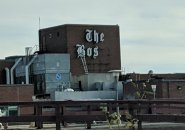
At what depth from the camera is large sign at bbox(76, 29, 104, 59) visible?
80.2 m

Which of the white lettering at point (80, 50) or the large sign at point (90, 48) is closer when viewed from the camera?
the white lettering at point (80, 50)

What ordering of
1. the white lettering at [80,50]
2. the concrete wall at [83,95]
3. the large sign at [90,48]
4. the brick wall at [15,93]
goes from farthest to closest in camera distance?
1. the large sign at [90,48]
2. the white lettering at [80,50]
3. the concrete wall at [83,95]
4. the brick wall at [15,93]

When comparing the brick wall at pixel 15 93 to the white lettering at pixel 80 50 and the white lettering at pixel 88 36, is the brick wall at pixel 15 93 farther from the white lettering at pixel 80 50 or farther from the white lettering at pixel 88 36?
the white lettering at pixel 88 36

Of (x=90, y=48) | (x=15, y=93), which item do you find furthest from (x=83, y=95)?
(x=90, y=48)

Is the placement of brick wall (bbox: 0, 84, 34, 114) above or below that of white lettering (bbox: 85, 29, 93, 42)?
below

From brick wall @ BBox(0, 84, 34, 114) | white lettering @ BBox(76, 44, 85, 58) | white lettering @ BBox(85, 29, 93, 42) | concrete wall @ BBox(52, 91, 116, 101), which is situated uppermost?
white lettering @ BBox(85, 29, 93, 42)

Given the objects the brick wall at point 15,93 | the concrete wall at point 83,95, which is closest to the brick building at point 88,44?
the concrete wall at point 83,95

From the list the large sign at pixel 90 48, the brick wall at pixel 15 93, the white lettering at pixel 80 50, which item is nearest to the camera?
the brick wall at pixel 15 93

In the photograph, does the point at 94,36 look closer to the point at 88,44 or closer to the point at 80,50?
the point at 88,44

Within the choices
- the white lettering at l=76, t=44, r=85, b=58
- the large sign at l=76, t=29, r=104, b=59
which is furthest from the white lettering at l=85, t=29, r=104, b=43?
the white lettering at l=76, t=44, r=85, b=58

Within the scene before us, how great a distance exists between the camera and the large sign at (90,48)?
3159 inches

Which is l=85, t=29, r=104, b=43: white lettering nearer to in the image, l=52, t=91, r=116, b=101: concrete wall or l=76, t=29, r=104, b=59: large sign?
l=76, t=29, r=104, b=59: large sign

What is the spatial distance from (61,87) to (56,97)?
9.44m

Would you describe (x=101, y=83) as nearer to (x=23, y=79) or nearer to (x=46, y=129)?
(x=23, y=79)
